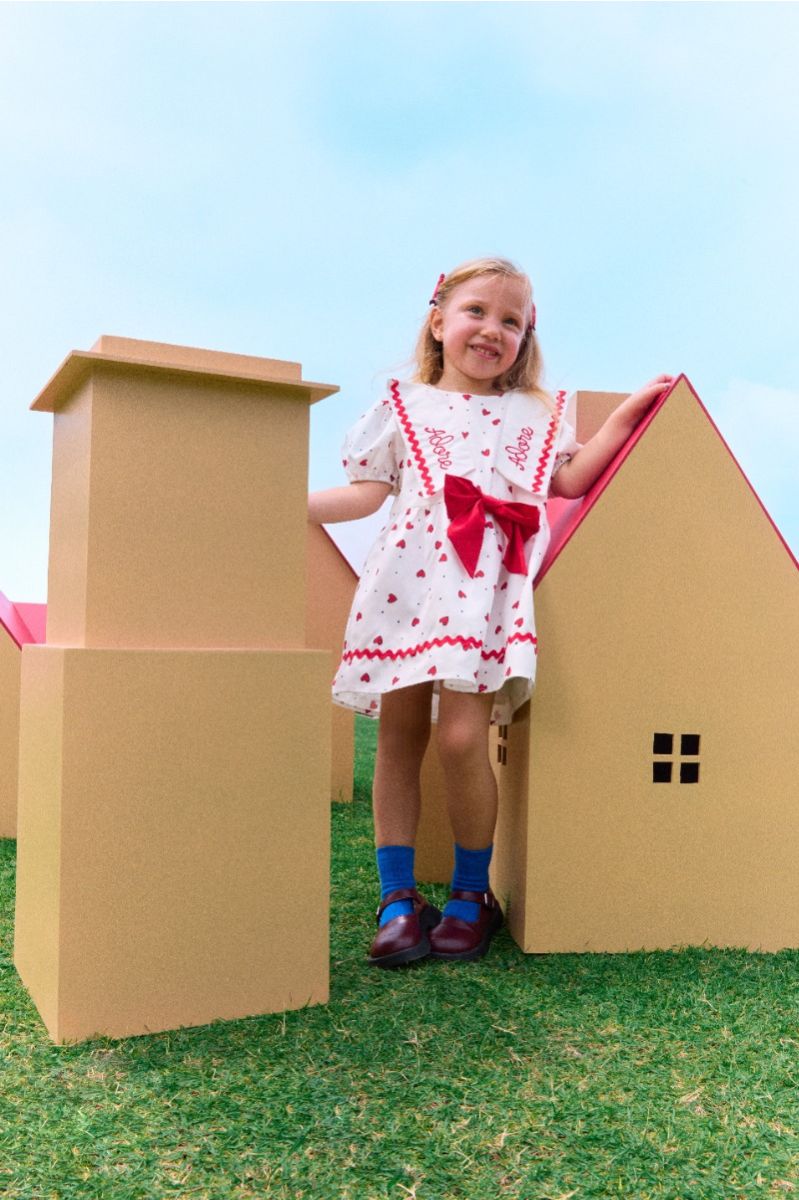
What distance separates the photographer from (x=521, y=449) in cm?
191

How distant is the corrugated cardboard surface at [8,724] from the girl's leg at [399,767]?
49.1 inches

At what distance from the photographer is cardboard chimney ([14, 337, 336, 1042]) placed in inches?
54.4

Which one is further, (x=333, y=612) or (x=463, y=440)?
(x=333, y=612)

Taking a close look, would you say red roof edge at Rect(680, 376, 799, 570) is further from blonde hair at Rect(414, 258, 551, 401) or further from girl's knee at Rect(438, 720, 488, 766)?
girl's knee at Rect(438, 720, 488, 766)

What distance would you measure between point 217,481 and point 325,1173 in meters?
0.89

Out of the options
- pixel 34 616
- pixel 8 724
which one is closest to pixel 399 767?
pixel 8 724

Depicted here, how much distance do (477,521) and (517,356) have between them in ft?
1.42

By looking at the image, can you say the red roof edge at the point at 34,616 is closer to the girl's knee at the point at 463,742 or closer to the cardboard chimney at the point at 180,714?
the cardboard chimney at the point at 180,714

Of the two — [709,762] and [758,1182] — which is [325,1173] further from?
[709,762]

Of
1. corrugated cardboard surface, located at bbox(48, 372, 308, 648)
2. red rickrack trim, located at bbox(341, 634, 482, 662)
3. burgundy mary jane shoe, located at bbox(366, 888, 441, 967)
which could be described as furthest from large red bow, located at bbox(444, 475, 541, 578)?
burgundy mary jane shoe, located at bbox(366, 888, 441, 967)

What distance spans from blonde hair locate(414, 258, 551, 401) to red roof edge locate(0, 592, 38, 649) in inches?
52.2

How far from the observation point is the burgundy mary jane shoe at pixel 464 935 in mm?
1719

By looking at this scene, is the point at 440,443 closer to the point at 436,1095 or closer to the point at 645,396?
the point at 645,396

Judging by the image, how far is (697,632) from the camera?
1.84 m
